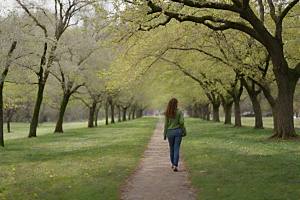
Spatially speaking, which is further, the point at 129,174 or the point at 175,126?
the point at 175,126

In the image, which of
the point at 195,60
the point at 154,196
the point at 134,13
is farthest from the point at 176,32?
the point at 154,196

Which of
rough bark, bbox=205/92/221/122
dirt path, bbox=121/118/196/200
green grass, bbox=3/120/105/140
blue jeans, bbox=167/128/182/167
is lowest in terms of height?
green grass, bbox=3/120/105/140

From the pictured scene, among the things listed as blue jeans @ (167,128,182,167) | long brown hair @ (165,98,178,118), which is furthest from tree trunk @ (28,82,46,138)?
blue jeans @ (167,128,182,167)

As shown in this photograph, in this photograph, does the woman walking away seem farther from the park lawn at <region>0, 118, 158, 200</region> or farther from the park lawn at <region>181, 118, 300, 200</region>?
the park lawn at <region>0, 118, 158, 200</region>

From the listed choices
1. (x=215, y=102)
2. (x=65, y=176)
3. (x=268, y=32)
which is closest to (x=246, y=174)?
(x=65, y=176)

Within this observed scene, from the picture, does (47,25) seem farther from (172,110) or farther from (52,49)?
(172,110)

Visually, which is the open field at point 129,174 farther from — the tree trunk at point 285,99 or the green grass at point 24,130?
the green grass at point 24,130

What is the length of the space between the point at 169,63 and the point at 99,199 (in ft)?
59.0

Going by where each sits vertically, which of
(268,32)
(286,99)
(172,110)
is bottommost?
(172,110)

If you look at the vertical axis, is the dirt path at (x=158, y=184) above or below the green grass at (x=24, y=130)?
above

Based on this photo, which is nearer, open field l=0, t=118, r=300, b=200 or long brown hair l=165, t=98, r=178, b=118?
open field l=0, t=118, r=300, b=200

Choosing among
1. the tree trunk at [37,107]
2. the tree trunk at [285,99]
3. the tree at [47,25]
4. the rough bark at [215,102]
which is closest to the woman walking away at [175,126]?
the tree trunk at [285,99]

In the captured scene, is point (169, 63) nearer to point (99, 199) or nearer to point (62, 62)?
point (62, 62)

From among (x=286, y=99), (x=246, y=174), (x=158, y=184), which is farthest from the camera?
(x=286, y=99)
